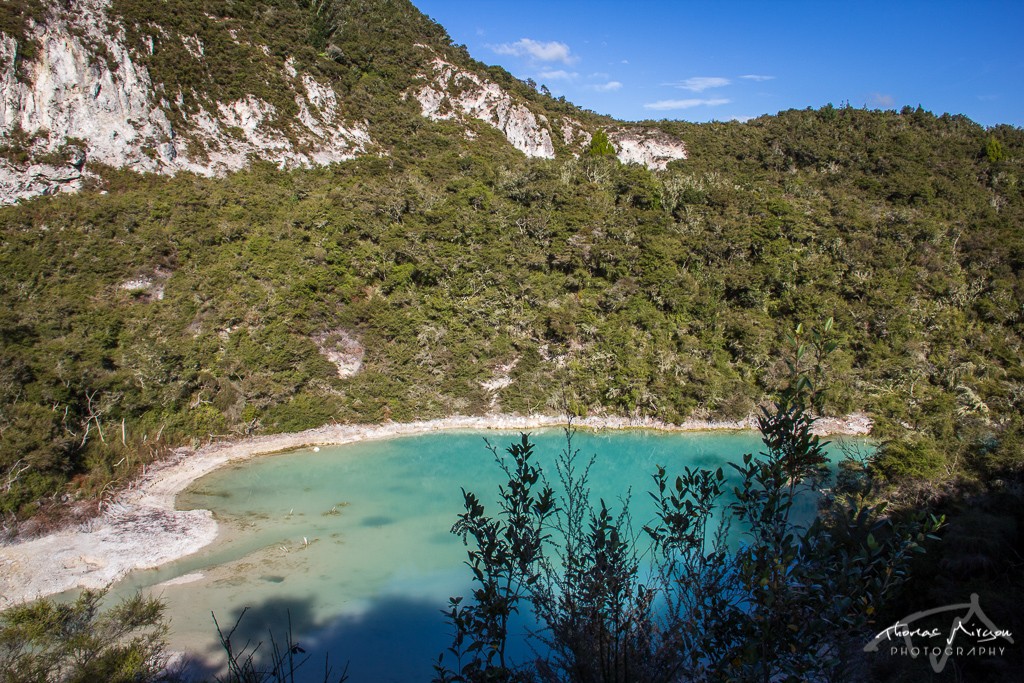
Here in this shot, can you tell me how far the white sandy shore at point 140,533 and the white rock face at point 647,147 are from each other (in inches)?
1129

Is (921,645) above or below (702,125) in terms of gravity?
below

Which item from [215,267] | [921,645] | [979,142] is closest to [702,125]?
[979,142]

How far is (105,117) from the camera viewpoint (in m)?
26.1

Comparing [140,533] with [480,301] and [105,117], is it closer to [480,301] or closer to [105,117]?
[480,301]

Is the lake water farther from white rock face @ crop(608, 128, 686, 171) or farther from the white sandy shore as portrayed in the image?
white rock face @ crop(608, 128, 686, 171)

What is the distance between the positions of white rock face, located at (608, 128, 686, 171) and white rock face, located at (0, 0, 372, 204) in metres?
23.9

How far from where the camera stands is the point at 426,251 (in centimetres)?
2359

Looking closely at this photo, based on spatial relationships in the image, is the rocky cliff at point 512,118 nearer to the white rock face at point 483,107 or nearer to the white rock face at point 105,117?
the white rock face at point 483,107

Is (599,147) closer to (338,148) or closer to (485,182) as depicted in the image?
(485,182)

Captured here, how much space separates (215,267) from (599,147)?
30113mm

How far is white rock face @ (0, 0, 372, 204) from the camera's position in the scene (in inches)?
938

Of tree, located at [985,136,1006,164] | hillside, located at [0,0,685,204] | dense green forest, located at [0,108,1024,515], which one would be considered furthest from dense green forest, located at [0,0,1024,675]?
tree, located at [985,136,1006,164]

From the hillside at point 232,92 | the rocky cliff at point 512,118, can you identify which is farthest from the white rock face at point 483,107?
the hillside at point 232,92

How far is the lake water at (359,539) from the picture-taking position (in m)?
9.16
